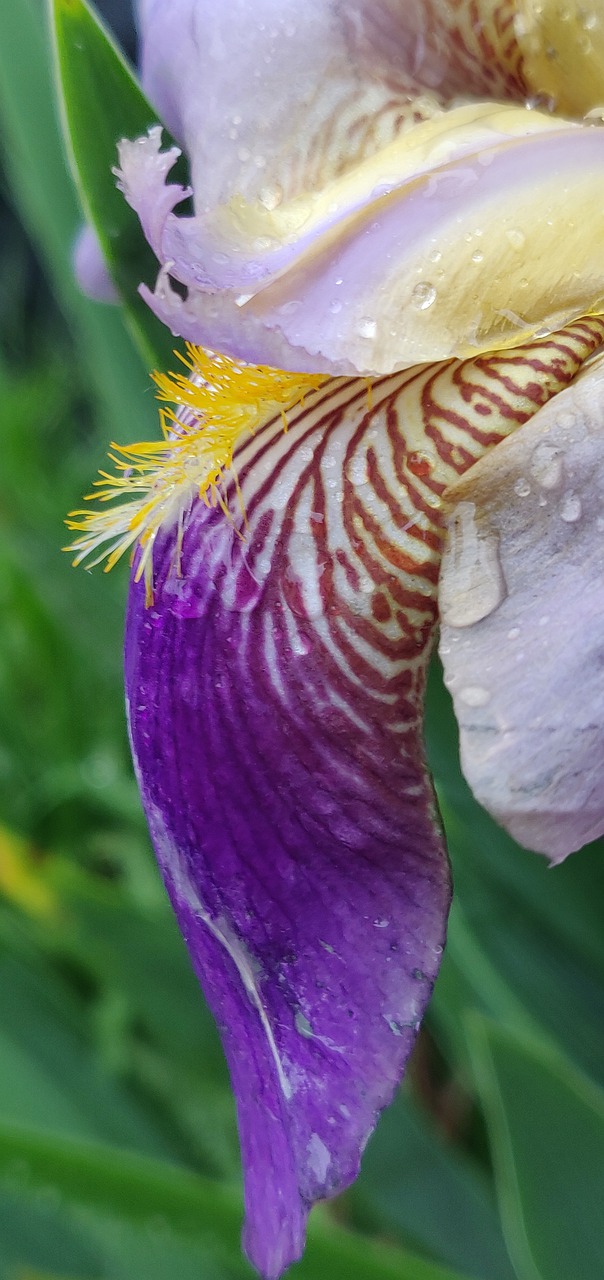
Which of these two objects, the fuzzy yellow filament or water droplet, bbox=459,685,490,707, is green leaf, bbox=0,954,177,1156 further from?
water droplet, bbox=459,685,490,707

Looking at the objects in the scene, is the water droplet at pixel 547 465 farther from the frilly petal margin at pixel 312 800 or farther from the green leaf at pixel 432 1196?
the green leaf at pixel 432 1196

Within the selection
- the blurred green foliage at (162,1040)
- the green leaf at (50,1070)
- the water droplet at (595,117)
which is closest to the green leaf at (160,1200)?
the blurred green foliage at (162,1040)

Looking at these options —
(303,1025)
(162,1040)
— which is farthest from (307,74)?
(162,1040)

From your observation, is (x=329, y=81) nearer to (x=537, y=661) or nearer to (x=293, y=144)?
(x=293, y=144)

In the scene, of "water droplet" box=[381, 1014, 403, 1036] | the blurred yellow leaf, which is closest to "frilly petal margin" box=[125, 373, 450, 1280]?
"water droplet" box=[381, 1014, 403, 1036]

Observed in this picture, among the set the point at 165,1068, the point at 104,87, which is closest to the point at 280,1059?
the point at 104,87

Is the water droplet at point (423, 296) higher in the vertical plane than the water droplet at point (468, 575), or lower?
higher

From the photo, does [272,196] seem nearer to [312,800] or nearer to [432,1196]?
[312,800]

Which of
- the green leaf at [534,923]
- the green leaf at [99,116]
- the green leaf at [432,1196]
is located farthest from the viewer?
the green leaf at [432,1196]
